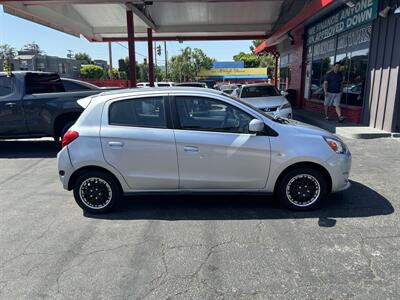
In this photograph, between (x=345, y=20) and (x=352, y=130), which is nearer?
(x=352, y=130)

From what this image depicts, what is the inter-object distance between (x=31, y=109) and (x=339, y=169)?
7.10 m

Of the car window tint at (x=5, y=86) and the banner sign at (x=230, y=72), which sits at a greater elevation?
the banner sign at (x=230, y=72)

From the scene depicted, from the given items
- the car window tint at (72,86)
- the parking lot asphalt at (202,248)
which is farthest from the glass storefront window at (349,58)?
the car window tint at (72,86)

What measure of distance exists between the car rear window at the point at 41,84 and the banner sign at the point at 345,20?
29.3 feet

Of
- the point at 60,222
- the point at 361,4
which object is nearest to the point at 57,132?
the point at 60,222

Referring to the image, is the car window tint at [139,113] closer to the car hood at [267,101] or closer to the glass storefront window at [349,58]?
the car hood at [267,101]

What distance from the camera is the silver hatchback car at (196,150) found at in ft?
14.4

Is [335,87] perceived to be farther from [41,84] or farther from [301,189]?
[41,84]

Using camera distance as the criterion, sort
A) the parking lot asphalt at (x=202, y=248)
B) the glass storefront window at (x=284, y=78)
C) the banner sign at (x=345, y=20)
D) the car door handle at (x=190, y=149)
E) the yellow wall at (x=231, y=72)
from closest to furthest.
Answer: the parking lot asphalt at (x=202, y=248) < the car door handle at (x=190, y=149) < the banner sign at (x=345, y=20) < the glass storefront window at (x=284, y=78) < the yellow wall at (x=231, y=72)

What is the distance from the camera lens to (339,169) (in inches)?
175

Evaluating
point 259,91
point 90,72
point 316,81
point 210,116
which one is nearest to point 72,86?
point 259,91

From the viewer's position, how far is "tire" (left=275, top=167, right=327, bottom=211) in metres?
4.45

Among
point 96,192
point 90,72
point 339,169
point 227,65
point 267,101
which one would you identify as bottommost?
point 96,192

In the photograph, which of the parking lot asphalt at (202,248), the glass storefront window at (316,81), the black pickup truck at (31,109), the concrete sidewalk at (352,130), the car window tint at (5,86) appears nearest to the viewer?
the parking lot asphalt at (202,248)
